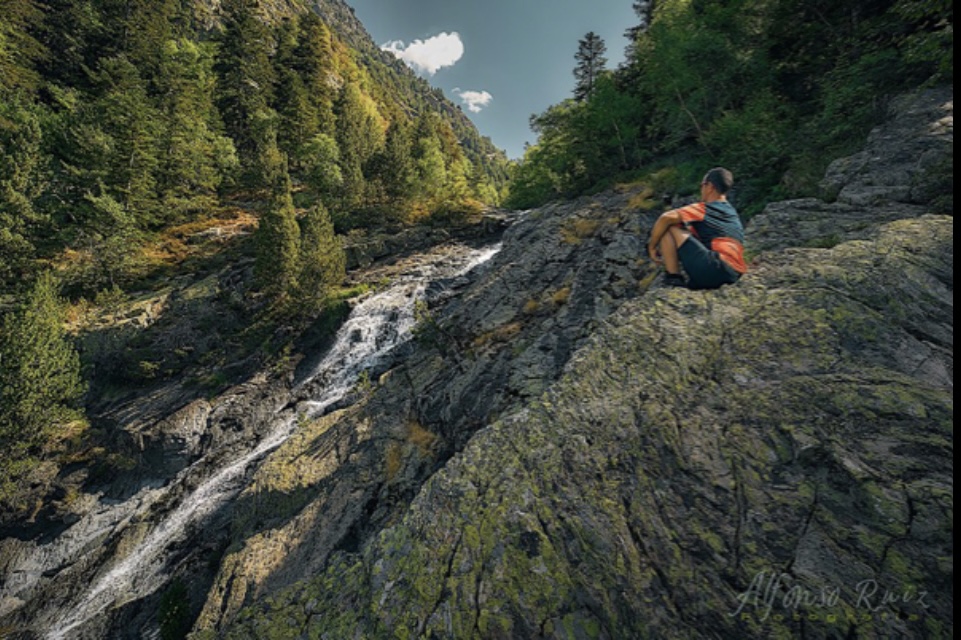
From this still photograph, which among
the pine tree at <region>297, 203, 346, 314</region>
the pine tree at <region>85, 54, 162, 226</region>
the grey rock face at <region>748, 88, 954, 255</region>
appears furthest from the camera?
the pine tree at <region>85, 54, 162, 226</region>

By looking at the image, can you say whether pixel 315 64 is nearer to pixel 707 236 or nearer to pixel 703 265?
pixel 707 236

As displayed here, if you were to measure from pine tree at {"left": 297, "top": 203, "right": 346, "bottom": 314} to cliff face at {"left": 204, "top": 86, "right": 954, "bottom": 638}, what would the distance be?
23381 mm

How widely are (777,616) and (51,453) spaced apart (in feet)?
93.6

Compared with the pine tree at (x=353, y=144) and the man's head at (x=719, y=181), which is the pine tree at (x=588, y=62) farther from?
the man's head at (x=719, y=181)

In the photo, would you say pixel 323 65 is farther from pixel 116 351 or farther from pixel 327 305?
pixel 116 351

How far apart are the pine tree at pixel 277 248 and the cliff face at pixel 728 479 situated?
24290 mm

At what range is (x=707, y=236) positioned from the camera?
5.43m

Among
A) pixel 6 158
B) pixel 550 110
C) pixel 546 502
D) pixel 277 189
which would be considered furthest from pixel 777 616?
pixel 6 158

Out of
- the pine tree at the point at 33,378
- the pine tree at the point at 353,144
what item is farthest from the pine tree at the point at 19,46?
the pine tree at the point at 33,378

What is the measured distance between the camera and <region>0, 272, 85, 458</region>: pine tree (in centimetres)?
1617

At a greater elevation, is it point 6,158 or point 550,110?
point 6,158

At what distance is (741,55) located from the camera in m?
18.6

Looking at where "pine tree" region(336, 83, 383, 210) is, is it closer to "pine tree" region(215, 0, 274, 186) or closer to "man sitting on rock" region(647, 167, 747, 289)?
"pine tree" region(215, 0, 274, 186)

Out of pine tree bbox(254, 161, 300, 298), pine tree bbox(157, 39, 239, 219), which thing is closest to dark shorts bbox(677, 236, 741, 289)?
pine tree bbox(254, 161, 300, 298)
